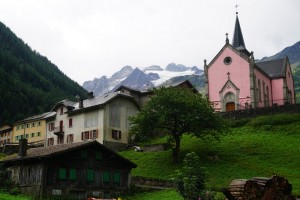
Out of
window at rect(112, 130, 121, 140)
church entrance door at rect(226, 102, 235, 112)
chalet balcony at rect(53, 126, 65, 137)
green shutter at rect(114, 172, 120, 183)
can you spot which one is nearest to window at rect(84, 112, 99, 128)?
window at rect(112, 130, 121, 140)

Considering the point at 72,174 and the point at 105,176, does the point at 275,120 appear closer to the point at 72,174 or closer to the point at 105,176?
the point at 105,176

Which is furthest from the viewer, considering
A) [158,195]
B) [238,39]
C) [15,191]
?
[238,39]

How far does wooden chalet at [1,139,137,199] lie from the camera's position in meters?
37.8

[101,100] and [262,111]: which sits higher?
[101,100]

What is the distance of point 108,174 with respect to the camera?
4181cm

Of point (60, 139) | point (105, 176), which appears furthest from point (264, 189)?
point (60, 139)

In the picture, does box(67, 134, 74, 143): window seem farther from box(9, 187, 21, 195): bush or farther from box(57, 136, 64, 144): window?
box(9, 187, 21, 195): bush

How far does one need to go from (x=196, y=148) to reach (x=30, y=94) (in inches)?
4133

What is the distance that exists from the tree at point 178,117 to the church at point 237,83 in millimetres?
19123

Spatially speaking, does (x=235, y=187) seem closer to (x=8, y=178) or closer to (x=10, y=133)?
(x=8, y=178)

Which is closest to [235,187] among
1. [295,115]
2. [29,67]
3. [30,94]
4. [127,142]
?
[295,115]

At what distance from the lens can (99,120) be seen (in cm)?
6500

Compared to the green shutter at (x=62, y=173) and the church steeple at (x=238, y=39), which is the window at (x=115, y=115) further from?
the church steeple at (x=238, y=39)

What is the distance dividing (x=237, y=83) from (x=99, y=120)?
23.0 meters
